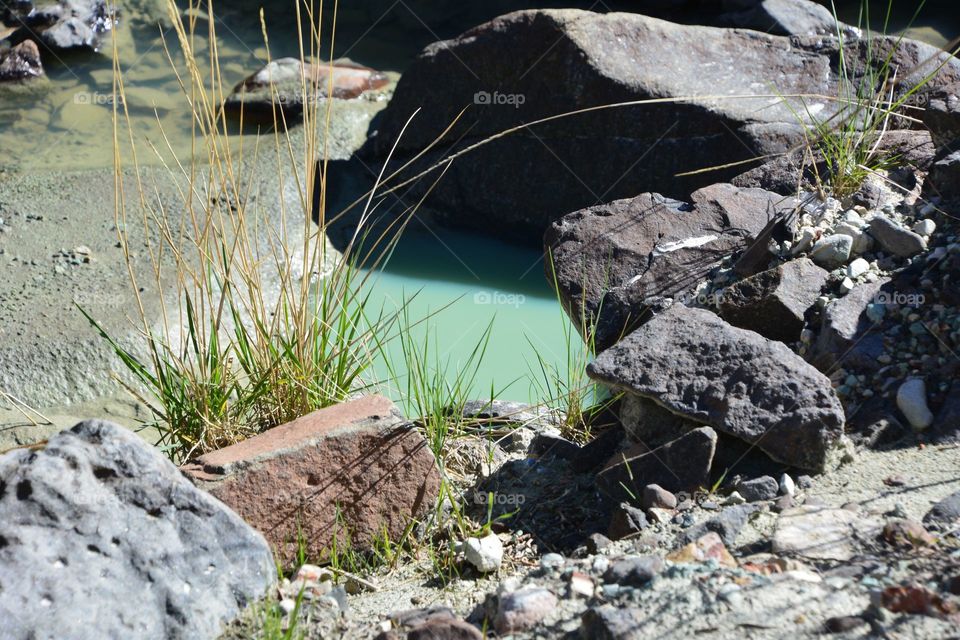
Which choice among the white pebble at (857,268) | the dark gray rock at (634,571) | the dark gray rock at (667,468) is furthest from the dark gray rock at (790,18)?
the dark gray rock at (634,571)

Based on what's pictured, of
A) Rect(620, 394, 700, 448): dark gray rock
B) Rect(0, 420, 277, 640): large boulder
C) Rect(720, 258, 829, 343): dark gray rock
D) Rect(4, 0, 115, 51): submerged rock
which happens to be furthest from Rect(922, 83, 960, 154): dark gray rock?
Rect(4, 0, 115, 51): submerged rock

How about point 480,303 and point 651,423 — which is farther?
point 480,303

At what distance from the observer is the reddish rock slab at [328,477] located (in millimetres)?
2363

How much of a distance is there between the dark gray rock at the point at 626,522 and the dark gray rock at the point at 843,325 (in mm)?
742

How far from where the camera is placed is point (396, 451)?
248cm

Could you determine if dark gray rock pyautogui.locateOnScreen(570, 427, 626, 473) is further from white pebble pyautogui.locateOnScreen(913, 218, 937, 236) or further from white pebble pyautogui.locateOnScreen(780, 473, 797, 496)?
white pebble pyautogui.locateOnScreen(913, 218, 937, 236)

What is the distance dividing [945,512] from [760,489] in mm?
405

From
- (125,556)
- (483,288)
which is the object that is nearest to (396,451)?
(125,556)

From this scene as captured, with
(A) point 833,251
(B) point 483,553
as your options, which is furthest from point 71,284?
(A) point 833,251

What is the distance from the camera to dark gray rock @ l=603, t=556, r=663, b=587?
1844mm

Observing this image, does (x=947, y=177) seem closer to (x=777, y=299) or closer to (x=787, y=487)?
(x=777, y=299)

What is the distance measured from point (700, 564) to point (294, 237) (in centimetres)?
325

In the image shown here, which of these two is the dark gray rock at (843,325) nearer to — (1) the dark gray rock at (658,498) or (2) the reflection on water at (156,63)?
(1) the dark gray rock at (658,498)

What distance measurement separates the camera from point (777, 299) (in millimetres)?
2844
